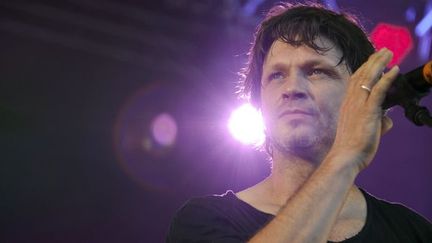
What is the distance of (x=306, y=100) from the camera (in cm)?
152

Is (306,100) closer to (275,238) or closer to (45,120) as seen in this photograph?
(275,238)

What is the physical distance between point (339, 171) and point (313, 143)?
364 millimetres

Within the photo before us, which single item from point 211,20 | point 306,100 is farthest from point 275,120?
point 211,20

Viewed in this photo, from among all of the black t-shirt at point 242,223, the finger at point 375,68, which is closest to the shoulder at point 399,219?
the black t-shirt at point 242,223

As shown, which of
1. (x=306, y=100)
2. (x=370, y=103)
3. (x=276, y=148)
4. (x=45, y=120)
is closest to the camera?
(x=370, y=103)

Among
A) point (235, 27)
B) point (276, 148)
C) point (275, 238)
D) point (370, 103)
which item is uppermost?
point (235, 27)

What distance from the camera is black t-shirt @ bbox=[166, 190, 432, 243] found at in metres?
1.43

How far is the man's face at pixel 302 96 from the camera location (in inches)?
59.2

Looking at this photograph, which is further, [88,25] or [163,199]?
[163,199]

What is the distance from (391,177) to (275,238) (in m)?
3.00

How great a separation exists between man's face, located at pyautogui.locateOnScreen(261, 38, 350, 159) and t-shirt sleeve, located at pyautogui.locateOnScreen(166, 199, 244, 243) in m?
0.28

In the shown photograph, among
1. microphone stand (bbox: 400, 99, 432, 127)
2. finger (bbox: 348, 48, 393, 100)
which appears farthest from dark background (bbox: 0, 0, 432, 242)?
microphone stand (bbox: 400, 99, 432, 127)

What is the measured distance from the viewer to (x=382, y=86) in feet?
3.53

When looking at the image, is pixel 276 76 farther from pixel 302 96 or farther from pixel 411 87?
pixel 411 87
